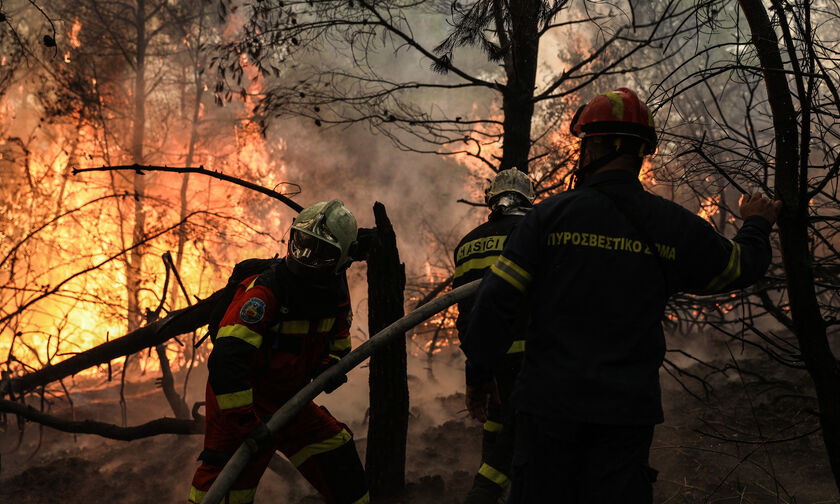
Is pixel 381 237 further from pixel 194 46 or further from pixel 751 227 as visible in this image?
pixel 194 46

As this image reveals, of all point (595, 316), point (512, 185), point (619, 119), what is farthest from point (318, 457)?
point (619, 119)

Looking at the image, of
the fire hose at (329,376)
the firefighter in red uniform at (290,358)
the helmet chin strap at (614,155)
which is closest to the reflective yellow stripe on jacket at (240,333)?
the firefighter in red uniform at (290,358)

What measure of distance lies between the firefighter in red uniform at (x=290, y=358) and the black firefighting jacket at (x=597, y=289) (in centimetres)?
137

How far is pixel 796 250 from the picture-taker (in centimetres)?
254

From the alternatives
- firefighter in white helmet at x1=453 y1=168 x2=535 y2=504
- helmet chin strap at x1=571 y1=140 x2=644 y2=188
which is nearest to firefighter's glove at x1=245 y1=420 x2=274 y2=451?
firefighter in white helmet at x1=453 y1=168 x2=535 y2=504

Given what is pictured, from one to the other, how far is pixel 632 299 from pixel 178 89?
69.0ft

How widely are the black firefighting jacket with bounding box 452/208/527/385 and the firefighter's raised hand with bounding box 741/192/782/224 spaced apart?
148 centimetres

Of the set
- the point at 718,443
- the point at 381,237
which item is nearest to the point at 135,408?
the point at 381,237

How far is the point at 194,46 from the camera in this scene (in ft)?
62.0

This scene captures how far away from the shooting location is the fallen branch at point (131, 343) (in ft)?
13.8

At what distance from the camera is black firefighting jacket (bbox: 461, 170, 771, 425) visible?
2.00 metres

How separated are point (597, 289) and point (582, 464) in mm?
673

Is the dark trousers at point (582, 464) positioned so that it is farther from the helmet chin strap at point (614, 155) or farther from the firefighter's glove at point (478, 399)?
the helmet chin strap at point (614, 155)

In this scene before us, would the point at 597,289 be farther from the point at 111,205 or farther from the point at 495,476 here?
the point at 111,205
